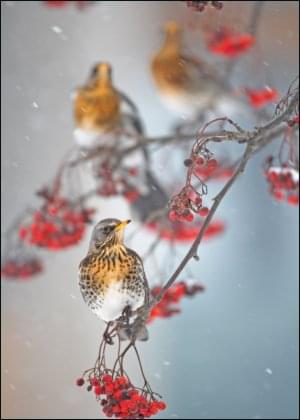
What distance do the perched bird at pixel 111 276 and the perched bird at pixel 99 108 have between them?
1246mm

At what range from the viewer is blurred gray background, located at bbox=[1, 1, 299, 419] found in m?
5.72

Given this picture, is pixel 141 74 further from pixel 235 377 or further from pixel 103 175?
pixel 103 175

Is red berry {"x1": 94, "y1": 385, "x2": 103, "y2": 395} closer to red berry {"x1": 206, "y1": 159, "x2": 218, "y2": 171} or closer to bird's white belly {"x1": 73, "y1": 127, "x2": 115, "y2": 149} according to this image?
red berry {"x1": 206, "y1": 159, "x2": 218, "y2": 171}

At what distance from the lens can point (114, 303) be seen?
2410 millimetres

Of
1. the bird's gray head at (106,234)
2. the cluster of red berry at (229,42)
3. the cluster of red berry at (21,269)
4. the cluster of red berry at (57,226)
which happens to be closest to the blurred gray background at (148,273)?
the cluster of red berry at (229,42)

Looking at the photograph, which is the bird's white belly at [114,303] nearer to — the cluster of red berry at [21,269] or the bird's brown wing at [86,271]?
the bird's brown wing at [86,271]

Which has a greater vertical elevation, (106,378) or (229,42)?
(229,42)

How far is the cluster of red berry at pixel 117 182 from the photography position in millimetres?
3084

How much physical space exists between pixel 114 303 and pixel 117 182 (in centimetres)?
77

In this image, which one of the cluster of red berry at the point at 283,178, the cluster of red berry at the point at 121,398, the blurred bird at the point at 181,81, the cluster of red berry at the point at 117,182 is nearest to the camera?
the cluster of red berry at the point at 121,398

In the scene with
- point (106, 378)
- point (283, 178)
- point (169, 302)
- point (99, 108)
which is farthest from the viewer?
point (99, 108)

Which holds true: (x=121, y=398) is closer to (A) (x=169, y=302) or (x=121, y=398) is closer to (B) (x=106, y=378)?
(B) (x=106, y=378)

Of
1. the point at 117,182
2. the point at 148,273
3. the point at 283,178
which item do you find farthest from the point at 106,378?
the point at 148,273

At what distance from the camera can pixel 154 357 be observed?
6363mm
